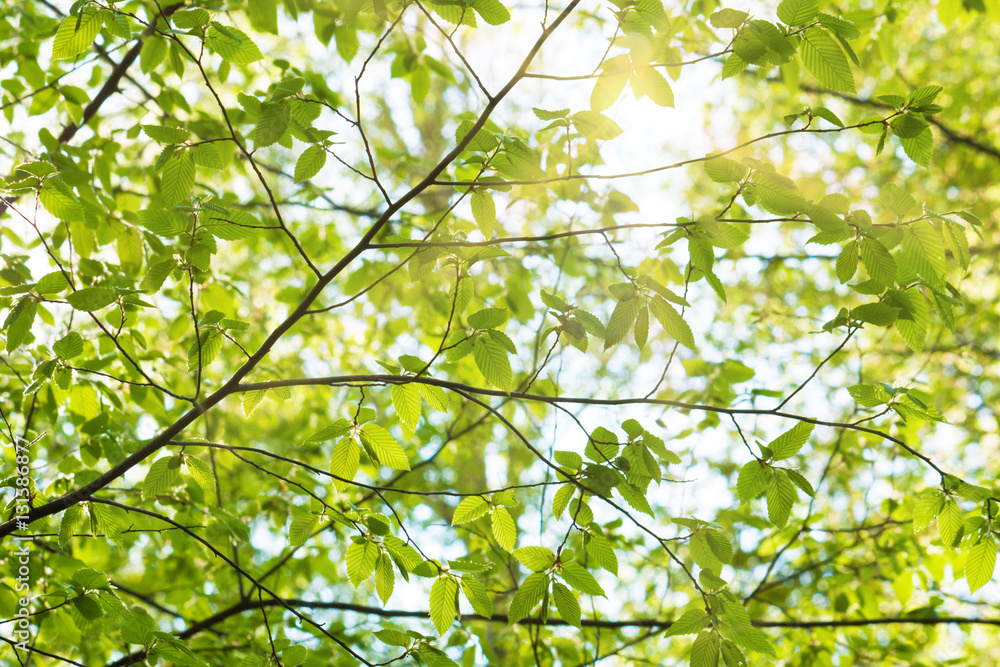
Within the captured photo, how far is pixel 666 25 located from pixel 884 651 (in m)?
3.54

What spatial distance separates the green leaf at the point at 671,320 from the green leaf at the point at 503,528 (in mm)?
682

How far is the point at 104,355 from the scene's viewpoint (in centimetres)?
234

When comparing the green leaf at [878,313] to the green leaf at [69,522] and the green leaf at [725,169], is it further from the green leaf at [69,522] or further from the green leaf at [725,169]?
the green leaf at [69,522]

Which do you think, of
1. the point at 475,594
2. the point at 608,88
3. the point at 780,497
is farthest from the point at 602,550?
the point at 608,88

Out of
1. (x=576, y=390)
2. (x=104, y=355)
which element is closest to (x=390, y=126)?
(x=576, y=390)

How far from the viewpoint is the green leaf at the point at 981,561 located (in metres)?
1.36

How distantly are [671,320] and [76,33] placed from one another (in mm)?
1565

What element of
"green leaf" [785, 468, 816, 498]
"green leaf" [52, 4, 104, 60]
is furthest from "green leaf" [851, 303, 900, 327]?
"green leaf" [52, 4, 104, 60]

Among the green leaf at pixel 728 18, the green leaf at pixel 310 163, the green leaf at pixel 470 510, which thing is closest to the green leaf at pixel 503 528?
the green leaf at pixel 470 510

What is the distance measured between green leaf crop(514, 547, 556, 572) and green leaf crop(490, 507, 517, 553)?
0.37ft

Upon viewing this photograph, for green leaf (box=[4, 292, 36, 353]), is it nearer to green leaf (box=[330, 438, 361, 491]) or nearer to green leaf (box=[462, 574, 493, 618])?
green leaf (box=[330, 438, 361, 491])

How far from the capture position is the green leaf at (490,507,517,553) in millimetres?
1511

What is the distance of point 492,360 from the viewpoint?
1.37 meters

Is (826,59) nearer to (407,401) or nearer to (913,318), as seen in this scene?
(913,318)
